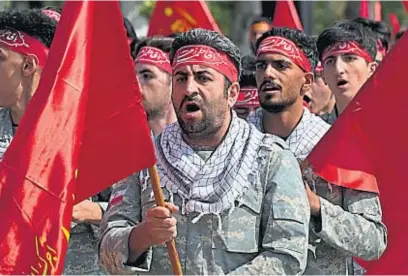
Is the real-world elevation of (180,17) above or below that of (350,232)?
above

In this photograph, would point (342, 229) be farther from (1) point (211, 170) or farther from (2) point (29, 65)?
(2) point (29, 65)

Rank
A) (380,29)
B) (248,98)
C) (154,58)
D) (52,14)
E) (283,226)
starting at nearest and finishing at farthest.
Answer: (283,226) < (52,14) < (154,58) < (248,98) < (380,29)

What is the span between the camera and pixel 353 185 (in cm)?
595

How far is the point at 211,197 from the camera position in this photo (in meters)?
5.55

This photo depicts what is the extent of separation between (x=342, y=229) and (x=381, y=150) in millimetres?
393

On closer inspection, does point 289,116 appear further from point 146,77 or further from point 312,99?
point 312,99

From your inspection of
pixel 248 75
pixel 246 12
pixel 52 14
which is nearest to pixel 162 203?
pixel 52 14

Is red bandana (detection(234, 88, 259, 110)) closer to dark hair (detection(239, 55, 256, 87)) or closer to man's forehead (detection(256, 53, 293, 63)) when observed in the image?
dark hair (detection(239, 55, 256, 87))

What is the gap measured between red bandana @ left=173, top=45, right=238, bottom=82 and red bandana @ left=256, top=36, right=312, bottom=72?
1.11 meters

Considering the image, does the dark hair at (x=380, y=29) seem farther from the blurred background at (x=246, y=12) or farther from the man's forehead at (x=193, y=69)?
the man's forehead at (x=193, y=69)

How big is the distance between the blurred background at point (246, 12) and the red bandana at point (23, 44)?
523cm

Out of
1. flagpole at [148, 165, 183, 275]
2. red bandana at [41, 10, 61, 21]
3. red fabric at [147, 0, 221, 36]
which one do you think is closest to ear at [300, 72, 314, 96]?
red bandana at [41, 10, 61, 21]

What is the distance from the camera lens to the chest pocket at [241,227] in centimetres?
550

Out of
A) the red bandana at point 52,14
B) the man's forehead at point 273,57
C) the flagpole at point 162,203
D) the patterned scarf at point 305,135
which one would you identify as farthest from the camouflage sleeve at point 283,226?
the red bandana at point 52,14
